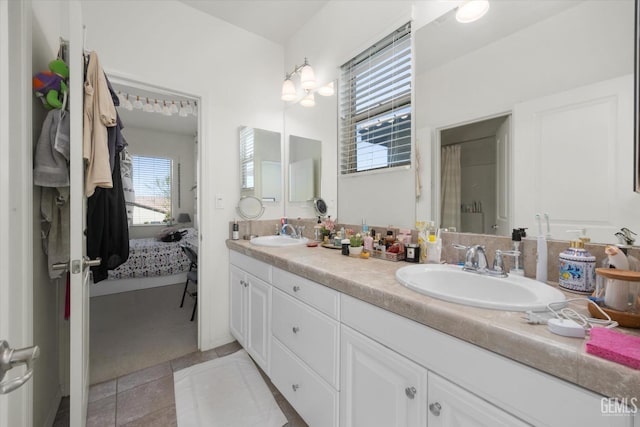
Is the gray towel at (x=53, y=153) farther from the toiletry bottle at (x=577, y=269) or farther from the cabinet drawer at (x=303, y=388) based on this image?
the toiletry bottle at (x=577, y=269)

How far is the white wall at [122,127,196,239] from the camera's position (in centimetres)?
487

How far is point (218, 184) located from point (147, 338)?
151 cm

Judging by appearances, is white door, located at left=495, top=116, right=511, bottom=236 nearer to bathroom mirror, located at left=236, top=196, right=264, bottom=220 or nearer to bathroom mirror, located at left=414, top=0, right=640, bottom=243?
bathroom mirror, located at left=414, top=0, right=640, bottom=243

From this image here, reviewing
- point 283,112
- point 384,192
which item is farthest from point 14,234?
point 283,112

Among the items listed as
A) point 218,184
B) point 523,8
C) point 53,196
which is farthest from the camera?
point 218,184

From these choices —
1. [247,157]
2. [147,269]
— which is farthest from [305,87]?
[147,269]

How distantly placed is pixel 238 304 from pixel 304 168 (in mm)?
1277

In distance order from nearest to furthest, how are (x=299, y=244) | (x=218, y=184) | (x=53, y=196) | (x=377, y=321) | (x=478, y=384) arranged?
1. (x=478, y=384)
2. (x=377, y=321)
3. (x=53, y=196)
4. (x=299, y=244)
5. (x=218, y=184)

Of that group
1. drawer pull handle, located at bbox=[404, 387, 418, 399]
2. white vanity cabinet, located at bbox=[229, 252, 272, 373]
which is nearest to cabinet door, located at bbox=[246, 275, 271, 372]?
white vanity cabinet, located at bbox=[229, 252, 272, 373]

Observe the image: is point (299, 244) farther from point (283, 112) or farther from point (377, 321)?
point (283, 112)

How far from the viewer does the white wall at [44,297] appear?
45.4 inches

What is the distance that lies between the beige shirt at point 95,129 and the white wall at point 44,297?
0.62 ft

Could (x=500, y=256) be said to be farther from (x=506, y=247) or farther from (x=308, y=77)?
(x=308, y=77)

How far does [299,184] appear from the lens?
245 centimetres
